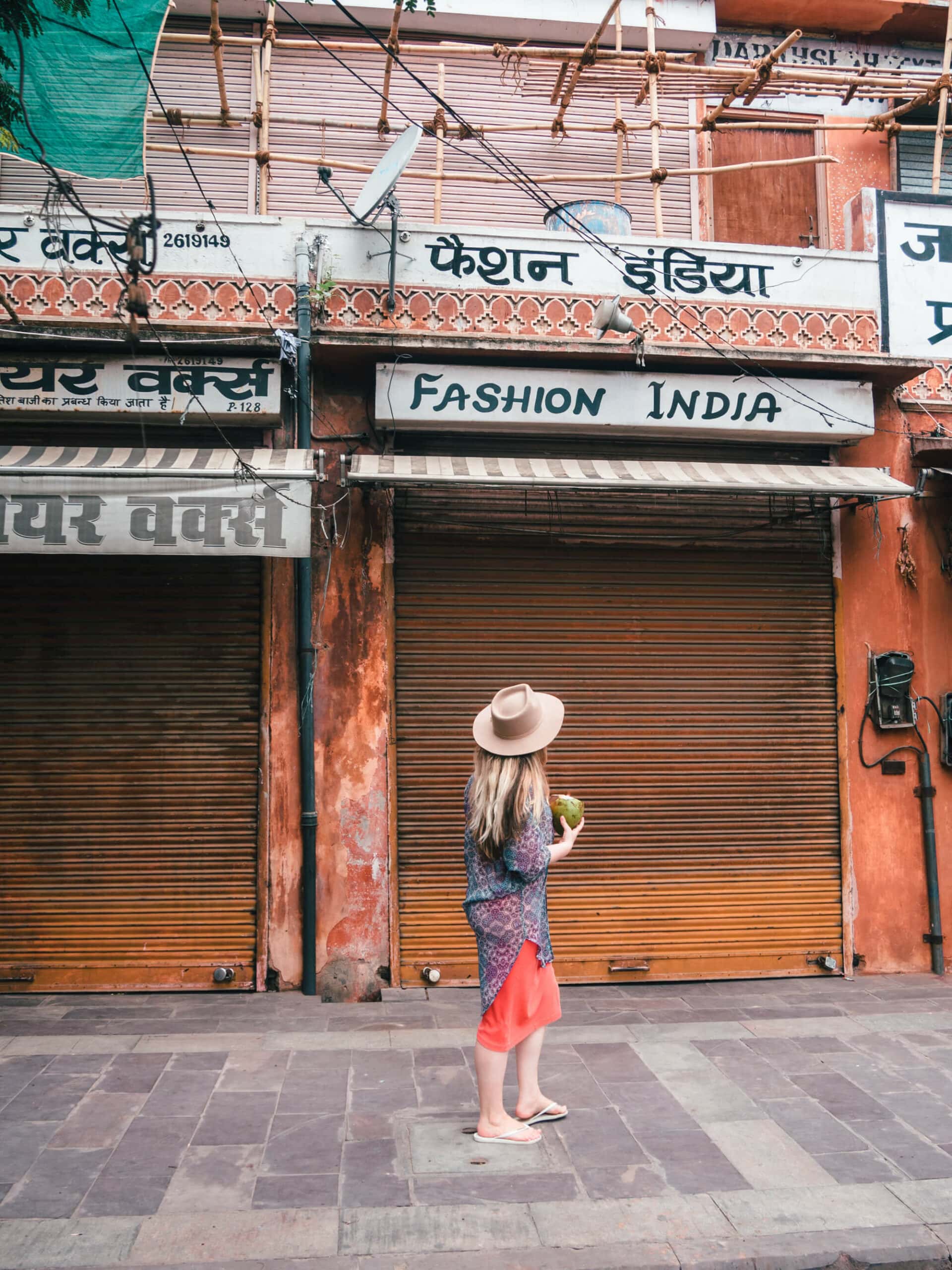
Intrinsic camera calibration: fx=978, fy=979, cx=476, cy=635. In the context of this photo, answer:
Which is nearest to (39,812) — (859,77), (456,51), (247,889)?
(247,889)

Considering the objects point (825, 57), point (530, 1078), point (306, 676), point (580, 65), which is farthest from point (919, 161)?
point (530, 1078)

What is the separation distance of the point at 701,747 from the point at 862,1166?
3.38 meters

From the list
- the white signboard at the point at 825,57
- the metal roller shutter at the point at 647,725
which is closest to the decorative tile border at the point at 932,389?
the metal roller shutter at the point at 647,725

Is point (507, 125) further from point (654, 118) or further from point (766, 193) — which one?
point (766, 193)

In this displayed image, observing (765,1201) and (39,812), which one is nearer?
(765,1201)

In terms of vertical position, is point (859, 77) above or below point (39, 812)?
above

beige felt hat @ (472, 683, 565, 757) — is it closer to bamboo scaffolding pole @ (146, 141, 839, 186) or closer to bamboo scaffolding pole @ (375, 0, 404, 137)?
bamboo scaffolding pole @ (146, 141, 839, 186)

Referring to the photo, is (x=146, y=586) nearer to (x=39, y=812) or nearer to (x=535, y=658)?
(x=39, y=812)

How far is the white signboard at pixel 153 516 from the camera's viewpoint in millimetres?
5938

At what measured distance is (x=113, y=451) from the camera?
6395 millimetres

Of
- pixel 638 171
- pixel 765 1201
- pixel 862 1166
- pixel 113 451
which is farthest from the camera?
pixel 638 171

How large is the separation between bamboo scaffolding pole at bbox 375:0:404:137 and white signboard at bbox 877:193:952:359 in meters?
3.83

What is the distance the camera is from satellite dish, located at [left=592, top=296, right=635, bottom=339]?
6.68 metres

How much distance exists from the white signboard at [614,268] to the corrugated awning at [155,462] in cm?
152
